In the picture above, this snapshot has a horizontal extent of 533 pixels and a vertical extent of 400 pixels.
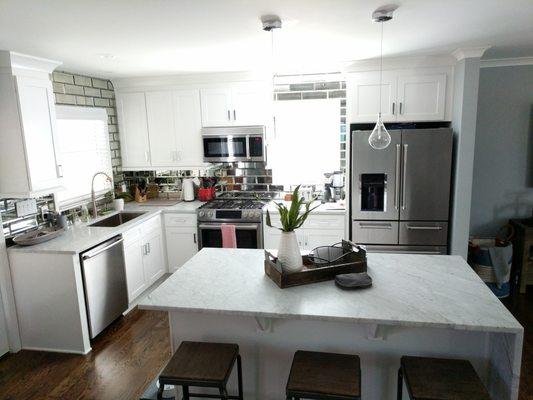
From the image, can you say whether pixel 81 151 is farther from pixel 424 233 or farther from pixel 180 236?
pixel 424 233

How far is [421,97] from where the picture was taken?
3857 mm

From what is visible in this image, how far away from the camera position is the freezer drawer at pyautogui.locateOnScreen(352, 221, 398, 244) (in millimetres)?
3936

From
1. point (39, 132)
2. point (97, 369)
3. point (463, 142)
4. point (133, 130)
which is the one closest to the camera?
point (97, 369)

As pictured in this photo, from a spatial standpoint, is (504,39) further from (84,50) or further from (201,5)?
(84,50)

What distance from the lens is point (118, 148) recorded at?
4.80 m

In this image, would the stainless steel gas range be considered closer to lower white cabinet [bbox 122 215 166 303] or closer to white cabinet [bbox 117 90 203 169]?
lower white cabinet [bbox 122 215 166 303]

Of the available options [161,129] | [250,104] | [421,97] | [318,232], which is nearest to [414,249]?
[318,232]

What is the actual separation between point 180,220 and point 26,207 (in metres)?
1.50

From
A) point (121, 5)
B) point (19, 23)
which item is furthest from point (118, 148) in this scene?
point (121, 5)

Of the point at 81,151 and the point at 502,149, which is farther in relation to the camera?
the point at 502,149

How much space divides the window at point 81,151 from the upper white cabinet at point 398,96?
274 cm

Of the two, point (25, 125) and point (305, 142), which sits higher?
point (25, 125)

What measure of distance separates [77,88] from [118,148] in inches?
35.7

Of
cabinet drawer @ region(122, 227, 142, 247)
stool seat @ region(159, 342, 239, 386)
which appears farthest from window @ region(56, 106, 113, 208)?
stool seat @ region(159, 342, 239, 386)
